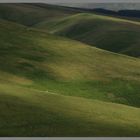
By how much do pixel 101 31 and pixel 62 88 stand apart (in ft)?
243

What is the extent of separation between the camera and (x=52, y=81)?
2122 inches

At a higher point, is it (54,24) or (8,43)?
(8,43)

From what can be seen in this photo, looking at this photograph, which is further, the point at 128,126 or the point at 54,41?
the point at 54,41

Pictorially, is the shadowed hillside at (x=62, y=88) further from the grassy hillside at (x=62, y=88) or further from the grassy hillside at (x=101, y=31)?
the grassy hillside at (x=101, y=31)

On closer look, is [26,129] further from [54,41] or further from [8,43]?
[54,41]

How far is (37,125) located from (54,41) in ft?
159

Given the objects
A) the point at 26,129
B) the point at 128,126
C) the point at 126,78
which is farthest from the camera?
the point at 126,78

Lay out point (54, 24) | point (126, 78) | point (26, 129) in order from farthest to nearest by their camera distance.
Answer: point (54, 24) < point (126, 78) < point (26, 129)

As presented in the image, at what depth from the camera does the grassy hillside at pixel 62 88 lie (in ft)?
107

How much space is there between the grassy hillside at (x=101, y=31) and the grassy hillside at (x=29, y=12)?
23.8 feet

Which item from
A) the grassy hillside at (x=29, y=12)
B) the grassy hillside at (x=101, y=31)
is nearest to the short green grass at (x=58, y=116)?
the grassy hillside at (x=101, y=31)

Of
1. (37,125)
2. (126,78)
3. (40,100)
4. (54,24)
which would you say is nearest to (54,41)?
(126,78)

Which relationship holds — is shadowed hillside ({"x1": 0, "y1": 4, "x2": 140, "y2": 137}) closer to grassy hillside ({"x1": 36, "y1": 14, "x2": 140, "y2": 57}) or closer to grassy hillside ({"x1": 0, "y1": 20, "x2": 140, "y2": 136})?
grassy hillside ({"x1": 0, "y1": 20, "x2": 140, "y2": 136})

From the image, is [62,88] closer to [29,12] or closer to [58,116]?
[58,116]
